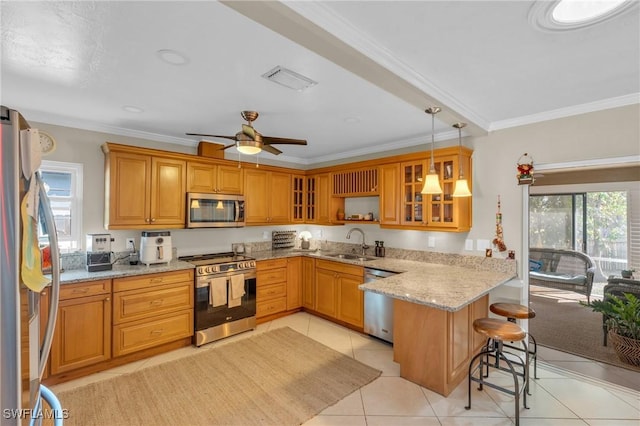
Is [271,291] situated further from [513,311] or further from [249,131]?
[513,311]

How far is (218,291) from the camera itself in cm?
361

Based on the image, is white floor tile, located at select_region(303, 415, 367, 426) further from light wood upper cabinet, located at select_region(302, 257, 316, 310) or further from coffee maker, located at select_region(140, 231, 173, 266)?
coffee maker, located at select_region(140, 231, 173, 266)

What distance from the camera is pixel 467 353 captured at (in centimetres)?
287

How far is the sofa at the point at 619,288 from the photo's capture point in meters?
3.12

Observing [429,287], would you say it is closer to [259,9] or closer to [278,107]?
[278,107]

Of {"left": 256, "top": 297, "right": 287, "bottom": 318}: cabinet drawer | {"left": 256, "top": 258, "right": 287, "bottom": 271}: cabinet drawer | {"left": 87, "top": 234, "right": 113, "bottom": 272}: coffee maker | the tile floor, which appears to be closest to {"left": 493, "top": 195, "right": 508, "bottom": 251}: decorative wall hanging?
the tile floor

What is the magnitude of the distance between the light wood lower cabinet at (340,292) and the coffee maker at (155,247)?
204 cm

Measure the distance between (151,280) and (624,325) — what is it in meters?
4.79

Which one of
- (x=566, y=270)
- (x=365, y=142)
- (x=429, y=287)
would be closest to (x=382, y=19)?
(x=429, y=287)

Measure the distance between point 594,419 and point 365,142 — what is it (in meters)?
3.52

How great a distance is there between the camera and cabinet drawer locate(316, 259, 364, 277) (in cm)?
382

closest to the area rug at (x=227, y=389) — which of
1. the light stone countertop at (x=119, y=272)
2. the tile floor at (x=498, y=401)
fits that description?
the tile floor at (x=498, y=401)

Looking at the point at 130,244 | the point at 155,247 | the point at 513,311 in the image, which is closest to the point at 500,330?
the point at 513,311

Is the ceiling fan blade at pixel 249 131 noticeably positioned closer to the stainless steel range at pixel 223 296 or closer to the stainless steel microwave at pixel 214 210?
the stainless steel microwave at pixel 214 210
